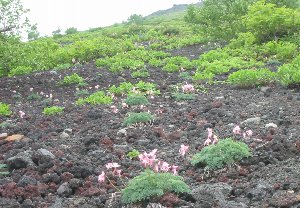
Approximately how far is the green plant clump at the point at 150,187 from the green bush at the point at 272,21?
15.2 meters

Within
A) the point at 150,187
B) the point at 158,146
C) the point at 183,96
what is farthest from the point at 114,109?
the point at 150,187

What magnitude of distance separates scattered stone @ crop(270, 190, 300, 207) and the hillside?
1 cm

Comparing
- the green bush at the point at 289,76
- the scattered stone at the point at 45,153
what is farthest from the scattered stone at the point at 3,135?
the green bush at the point at 289,76

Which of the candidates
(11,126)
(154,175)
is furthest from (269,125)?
(11,126)

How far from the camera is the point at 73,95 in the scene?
557 inches

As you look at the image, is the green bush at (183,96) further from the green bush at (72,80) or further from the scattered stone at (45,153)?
the scattered stone at (45,153)

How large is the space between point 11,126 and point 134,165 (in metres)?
4.22

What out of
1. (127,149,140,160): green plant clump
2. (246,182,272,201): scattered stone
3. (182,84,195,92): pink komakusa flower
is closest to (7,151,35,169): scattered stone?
(127,149,140,160): green plant clump

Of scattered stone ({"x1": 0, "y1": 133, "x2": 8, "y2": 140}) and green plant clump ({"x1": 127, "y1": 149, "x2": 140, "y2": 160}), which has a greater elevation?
scattered stone ({"x1": 0, "y1": 133, "x2": 8, "y2": 140})

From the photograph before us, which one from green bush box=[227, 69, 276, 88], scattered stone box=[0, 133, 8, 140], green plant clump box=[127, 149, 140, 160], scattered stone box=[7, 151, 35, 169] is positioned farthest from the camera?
green bush box=[227, 69, 276, 88]

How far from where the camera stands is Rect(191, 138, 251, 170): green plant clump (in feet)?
20.5

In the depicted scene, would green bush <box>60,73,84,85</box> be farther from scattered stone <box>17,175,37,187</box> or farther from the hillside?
scattered stone <box>17,175,37,187</box>

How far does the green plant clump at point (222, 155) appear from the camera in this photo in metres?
6.24

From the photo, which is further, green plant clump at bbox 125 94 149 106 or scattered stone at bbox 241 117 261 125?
green plant clump at bbox 125 94 149 106
